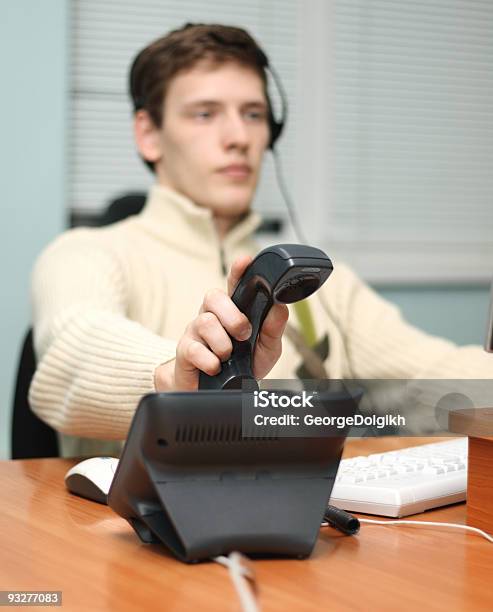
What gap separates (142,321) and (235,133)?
344mm

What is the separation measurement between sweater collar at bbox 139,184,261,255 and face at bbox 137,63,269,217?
0.08 ft

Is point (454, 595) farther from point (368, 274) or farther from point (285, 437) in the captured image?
point (368, 274)

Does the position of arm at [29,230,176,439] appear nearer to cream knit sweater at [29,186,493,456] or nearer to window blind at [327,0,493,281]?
cream knit sweater at [29,186,493,456]

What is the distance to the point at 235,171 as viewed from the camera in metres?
1.54

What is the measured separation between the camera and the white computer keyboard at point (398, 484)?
0.79 meters

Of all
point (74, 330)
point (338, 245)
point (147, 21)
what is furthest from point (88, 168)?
point (74, 330)

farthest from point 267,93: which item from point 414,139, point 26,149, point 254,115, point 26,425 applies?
point 414,139

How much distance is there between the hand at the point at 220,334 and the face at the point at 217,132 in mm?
775

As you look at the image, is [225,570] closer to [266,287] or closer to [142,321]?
[266,287]

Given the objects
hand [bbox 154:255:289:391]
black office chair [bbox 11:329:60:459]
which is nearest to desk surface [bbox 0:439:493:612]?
hand [bbox 154:255:289:391]

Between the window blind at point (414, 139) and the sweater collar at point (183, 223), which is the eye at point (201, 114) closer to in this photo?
the sweater collar at point (183, 223)

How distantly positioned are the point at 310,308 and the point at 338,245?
134 cm

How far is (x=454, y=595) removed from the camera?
0.60 m

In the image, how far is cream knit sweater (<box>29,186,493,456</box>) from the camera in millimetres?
1084
